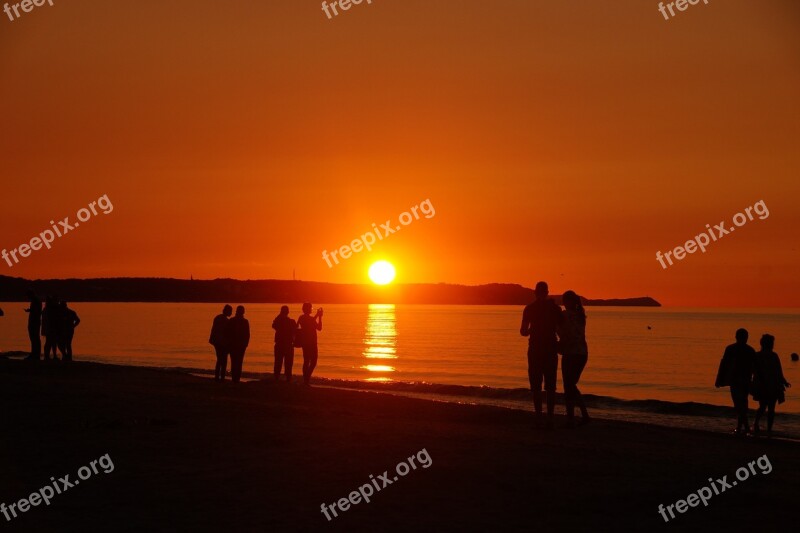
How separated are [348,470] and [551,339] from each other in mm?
4906

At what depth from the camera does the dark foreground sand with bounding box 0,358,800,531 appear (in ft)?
25.4

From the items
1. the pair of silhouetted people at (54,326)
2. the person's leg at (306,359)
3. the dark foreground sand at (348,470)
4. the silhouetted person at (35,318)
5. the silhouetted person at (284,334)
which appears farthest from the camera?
the pair of silhouetted people at (54,326)

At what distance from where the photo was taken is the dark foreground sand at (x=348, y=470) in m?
7.74

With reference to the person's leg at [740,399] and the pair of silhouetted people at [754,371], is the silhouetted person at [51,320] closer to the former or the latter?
the pair of silhouetted people at [754,371]

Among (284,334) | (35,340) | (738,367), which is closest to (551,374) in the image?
(738,367)

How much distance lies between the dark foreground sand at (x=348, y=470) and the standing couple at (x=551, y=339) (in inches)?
36.0

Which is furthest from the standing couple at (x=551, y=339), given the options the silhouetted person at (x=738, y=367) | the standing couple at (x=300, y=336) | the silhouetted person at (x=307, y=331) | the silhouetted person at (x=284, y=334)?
the silhouetted person at (x=284, y=334)

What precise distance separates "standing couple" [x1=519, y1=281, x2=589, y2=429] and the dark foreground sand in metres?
0.91

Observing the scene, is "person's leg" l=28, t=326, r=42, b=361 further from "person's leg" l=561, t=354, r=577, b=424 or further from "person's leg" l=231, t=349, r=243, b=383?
"person's leg" l=561, t=354, r=577, b=424

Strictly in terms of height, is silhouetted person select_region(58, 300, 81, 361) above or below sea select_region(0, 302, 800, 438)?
above

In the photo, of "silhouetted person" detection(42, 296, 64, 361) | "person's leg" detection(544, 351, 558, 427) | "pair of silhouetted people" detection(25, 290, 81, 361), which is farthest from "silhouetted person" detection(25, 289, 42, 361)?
"person's leg" detection(544, 351, 558, 427)

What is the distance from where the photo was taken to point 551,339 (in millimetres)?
13469

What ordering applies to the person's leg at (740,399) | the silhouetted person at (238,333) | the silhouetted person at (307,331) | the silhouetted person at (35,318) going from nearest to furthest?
the person's leg at (740,399) → the silhouetted person at (307,331) → the silhouetted person at (238,333) → the silhouetted person at (35,318)

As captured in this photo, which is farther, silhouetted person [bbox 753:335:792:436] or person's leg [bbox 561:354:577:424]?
silhouetted person [bbox 753:335:792:436]
